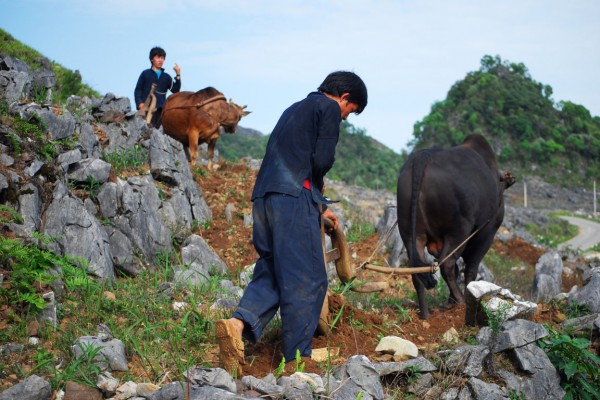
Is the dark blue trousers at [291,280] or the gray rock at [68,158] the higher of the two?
the gray rock at [68,158]

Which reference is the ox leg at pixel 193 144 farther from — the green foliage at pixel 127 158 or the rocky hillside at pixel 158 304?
the green foliage at pixel 127 158

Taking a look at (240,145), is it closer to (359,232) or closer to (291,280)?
(359,232)

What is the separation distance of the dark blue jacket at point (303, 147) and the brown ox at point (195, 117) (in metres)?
7.01

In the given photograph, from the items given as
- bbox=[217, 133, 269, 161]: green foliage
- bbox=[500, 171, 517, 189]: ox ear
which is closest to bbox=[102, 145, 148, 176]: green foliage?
bbox=[500, 171, 517, 189]: ox ear

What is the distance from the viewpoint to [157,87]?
472 inches

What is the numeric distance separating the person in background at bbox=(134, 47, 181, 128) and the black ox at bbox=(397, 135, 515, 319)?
600 cm

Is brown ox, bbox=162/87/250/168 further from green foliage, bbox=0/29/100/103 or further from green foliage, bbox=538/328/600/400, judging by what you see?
green foliage, bbox=538/328/600/400

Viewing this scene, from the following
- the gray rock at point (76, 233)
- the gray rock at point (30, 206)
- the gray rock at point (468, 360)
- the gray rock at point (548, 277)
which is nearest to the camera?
the gray rock at point (468, 360)

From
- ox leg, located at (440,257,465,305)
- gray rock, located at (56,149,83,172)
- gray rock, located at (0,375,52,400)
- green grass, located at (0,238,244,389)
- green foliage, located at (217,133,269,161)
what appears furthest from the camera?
green foliage, located at (217,133,269,161)

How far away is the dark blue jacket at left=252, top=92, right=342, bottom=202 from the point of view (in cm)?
490

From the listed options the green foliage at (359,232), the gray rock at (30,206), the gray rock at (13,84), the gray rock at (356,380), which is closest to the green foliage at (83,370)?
the gray rock at (356,380)

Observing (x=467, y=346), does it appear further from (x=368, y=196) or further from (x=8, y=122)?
(x=368, y=196)

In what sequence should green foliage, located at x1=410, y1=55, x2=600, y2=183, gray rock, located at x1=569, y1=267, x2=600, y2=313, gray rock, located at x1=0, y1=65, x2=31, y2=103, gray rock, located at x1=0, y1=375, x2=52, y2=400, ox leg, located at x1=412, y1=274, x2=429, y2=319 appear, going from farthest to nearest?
1. green foliage, located at x1=410, y1=55, x2=600, y2=183
2. gray rock, located at x1=0, y1=65, x2=31, y2=103
3. ox leg, located at x1=412, y1=274, x2=429, y2=319
4. gray rock, located at x1=569, y1=267, x2=600, y2=313
5. gray rock, located at x1=0, y1=375, x2=52, y2=400

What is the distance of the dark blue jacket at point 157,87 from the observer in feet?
39.0
